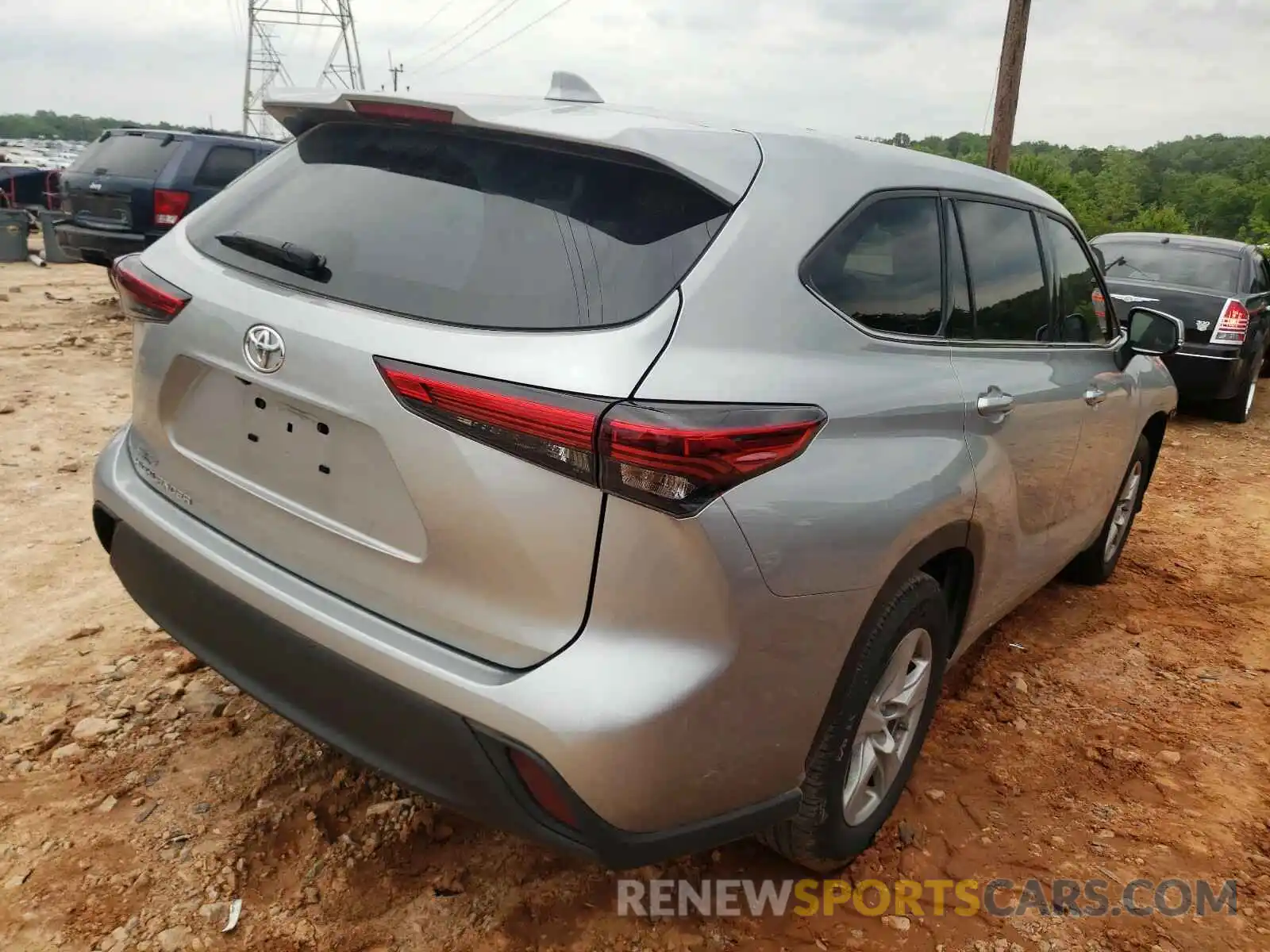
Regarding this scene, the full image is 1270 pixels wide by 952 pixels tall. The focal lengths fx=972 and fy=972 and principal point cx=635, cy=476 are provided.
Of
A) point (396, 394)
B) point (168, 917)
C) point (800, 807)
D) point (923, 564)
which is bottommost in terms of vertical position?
point (168, 917)

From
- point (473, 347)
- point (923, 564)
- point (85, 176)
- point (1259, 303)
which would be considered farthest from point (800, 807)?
point (85, 176)

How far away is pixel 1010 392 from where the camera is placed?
2.74 m

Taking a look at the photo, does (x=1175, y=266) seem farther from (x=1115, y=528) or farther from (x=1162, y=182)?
(x=1162, y=182)

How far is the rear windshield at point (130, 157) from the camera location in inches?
380

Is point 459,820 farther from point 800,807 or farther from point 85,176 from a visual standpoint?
point 85,176

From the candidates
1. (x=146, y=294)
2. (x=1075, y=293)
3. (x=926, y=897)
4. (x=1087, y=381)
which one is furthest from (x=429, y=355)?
(x=1075, y=293)

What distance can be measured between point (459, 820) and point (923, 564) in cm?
138

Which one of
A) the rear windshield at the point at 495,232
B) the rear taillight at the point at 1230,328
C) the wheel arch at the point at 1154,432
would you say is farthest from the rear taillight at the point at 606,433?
the rear taillight at the point at 1230,328

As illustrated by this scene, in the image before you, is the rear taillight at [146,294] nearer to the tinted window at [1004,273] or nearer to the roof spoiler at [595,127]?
the roof spoiler at [595,127]

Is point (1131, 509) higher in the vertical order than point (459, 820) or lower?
higher

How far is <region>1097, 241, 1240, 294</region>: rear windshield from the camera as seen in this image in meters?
9.11

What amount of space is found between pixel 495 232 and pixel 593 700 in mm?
925

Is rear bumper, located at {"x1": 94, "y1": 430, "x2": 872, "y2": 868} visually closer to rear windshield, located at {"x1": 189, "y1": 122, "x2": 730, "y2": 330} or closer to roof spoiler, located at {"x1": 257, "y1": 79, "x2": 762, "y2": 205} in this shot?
rear windshield, located at {"x1": 189, "y1": 122, "x2": 730, "y2": 330}

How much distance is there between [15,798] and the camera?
2555 millimetres
